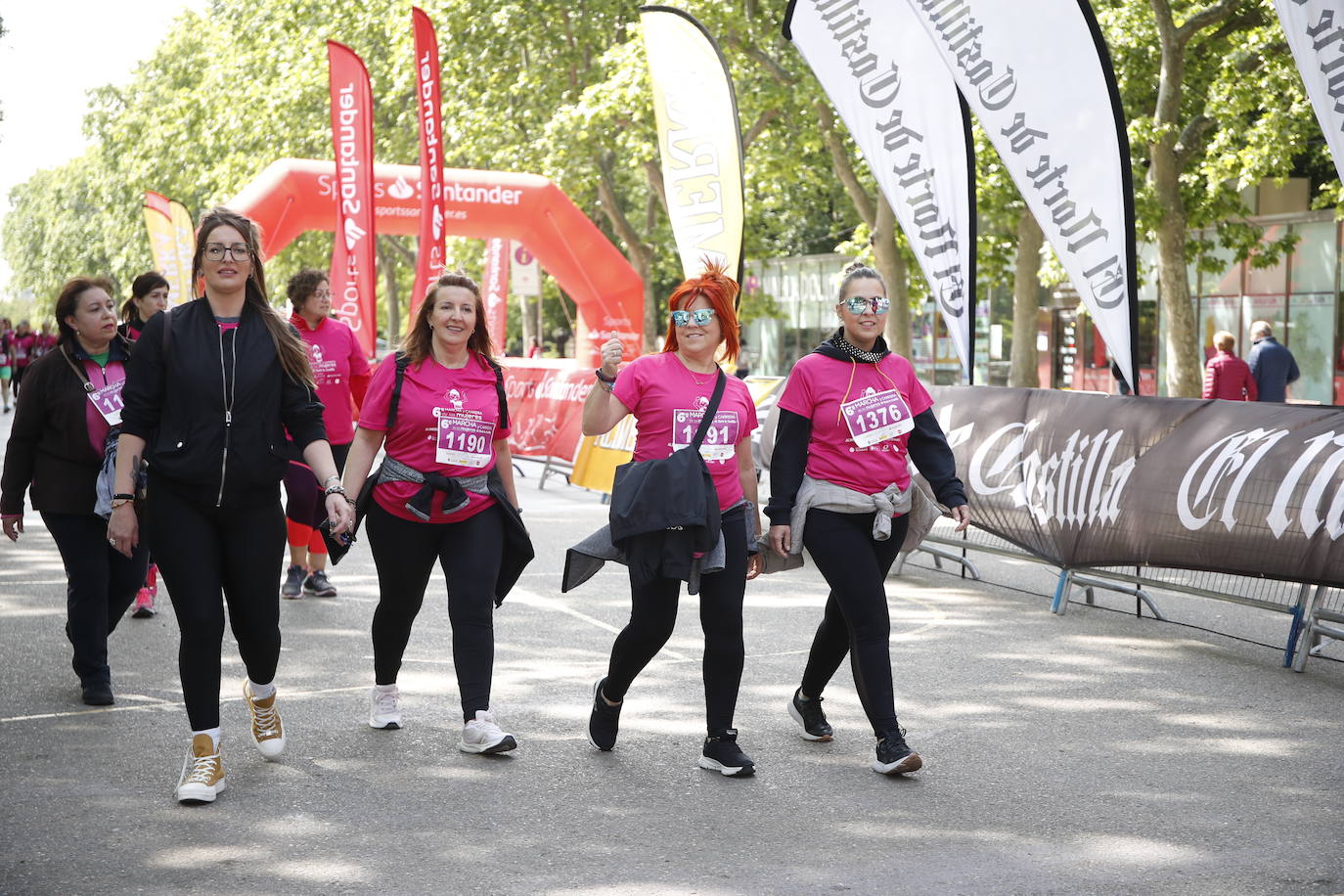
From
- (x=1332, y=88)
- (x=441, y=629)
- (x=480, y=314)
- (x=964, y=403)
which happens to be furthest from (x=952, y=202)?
(x=480, y=314)

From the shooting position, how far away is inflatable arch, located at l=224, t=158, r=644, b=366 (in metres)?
20.2

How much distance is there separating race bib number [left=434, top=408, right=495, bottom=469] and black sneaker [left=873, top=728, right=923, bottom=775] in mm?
1723

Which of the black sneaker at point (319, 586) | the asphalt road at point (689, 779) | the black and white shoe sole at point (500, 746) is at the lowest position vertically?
the asphalt road at point (689, 779)

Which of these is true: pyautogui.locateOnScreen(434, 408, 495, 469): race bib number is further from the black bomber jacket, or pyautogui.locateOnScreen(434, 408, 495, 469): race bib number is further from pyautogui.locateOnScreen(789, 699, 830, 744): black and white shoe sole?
pyautogui.locateOnScreen(789, 699, 830, 744): black and white shoe sole

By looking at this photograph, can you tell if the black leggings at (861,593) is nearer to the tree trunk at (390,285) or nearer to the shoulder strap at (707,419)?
the shoulder strap at (707,419)

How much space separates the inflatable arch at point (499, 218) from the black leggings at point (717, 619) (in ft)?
48.7

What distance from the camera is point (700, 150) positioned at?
13.3 metres

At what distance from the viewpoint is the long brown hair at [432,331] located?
555cm

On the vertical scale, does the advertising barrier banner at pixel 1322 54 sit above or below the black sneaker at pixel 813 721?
above

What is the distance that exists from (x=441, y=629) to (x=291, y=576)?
4.68 feet

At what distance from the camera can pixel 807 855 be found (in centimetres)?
437

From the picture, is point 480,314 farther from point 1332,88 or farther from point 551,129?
point 551,129

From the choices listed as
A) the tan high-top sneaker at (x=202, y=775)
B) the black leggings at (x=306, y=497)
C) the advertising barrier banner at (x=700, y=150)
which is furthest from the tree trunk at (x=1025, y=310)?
the tan high-top sneaker at (x=202, y=775)

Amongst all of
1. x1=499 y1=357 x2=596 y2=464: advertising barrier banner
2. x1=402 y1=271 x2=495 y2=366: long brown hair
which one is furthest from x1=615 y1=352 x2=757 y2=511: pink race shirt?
x1=499 y1=357 x2=596 y2=464: advertising barrier banner
